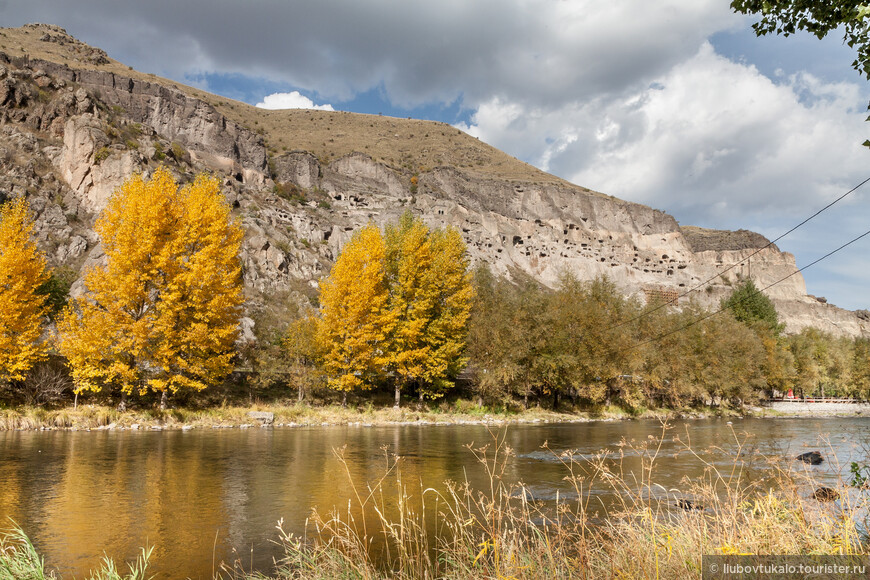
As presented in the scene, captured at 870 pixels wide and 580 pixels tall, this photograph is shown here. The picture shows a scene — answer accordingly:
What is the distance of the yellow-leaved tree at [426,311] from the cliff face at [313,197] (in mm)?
28145

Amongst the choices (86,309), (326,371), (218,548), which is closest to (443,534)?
(218,548)

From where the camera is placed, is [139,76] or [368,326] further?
[139,76]

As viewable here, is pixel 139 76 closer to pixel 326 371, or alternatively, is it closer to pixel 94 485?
pixel 326 371

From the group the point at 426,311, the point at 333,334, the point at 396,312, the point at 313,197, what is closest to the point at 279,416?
the point at 333,334

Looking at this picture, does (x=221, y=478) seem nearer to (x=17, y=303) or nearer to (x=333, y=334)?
(x=17, y=303)

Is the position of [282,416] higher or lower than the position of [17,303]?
lower

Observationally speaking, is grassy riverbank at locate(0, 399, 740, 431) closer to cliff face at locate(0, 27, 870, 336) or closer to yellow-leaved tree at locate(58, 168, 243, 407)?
yellow-leaved tree at locate(58, 168, 243, 407)

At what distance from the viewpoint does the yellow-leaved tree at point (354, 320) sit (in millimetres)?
35500

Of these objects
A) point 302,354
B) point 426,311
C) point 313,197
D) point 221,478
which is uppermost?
point 313,197

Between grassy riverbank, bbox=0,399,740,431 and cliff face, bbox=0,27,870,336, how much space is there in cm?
3096

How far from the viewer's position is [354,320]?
117 ft

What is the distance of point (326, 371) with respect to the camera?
3659 cm

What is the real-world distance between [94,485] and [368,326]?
74.5 ft

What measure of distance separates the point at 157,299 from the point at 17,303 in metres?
6.34
